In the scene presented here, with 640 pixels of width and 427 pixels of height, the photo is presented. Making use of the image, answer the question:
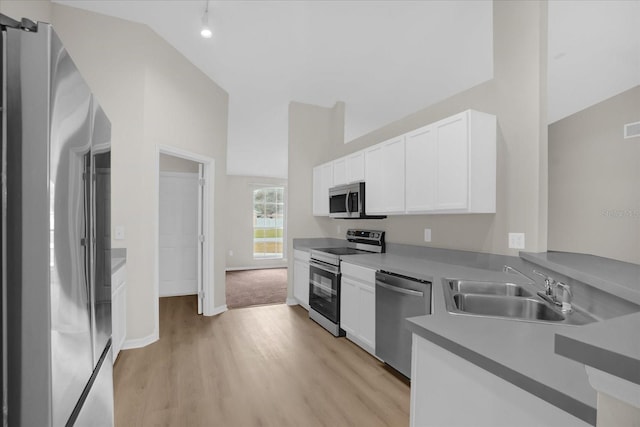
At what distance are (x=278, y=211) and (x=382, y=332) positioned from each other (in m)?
6.81

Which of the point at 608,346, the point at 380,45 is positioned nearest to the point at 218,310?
the point at 380,45

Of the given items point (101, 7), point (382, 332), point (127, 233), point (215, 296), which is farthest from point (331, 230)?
point (101, 7)

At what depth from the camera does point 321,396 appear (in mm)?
2270

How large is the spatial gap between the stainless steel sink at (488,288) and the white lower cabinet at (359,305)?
0.85 meters

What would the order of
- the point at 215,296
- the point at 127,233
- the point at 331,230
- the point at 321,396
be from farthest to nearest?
the point at 331,230 → the point at 215,296 → the point at 127,233 → the point at 321,396

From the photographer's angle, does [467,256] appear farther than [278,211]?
No

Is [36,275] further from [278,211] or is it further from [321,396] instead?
[278,211]

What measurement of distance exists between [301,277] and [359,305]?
1557 millimetres

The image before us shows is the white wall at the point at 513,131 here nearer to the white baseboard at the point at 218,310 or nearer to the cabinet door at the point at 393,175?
the cabinet door at the point at 393,175

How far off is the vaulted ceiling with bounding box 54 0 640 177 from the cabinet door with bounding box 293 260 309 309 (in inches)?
97.3

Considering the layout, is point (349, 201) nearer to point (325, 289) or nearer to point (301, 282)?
point (325, 289)

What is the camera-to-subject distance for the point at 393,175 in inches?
122

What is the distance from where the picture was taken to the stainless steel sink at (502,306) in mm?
1639

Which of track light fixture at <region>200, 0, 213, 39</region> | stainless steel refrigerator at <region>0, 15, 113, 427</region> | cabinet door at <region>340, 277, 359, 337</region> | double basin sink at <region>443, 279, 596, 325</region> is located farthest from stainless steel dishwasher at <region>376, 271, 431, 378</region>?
track light fixture at <region>200, 0, 213, 39</region>
